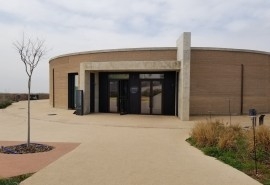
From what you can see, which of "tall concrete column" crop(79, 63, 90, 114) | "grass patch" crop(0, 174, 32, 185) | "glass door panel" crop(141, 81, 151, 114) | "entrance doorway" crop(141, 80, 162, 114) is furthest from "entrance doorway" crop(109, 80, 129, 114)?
"grass patch" crop(0, 174, 32, 185)

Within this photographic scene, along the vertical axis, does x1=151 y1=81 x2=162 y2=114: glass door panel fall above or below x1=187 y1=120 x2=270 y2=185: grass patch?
above

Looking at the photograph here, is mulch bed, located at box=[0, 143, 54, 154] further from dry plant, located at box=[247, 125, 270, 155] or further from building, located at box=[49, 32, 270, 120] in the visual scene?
building, located at box=[49, 32, 270, 120]

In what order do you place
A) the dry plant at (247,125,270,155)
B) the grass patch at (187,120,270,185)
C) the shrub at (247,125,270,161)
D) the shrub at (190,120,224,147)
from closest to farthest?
1. the grass patch at (187,120,270,185)
2. the shrub at (247,125,270,161)
3. the dry plant at (247,125,270,155)
4. the shrub at (190,120,224,147)

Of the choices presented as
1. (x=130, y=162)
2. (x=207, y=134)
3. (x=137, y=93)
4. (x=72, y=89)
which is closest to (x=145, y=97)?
(x=137, y=93)

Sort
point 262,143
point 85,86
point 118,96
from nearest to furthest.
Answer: point 262,143
point 85,86
point 118,96

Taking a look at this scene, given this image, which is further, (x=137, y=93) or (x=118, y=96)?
(x=118, y=96)

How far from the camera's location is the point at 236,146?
394 inches

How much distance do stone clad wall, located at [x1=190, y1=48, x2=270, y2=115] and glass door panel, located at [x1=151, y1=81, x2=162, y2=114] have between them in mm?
2233

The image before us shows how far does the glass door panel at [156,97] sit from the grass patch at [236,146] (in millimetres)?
10973

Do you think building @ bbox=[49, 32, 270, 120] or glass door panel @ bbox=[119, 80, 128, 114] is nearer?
building @ bbox=[49, 32, 270, 120]

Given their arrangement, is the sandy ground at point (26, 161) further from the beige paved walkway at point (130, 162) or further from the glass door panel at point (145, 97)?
the glass door panel at point (145, 97)

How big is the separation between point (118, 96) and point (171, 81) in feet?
13.0

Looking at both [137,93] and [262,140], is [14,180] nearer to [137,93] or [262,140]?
[262,140]

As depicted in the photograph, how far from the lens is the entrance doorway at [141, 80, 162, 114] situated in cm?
2325
